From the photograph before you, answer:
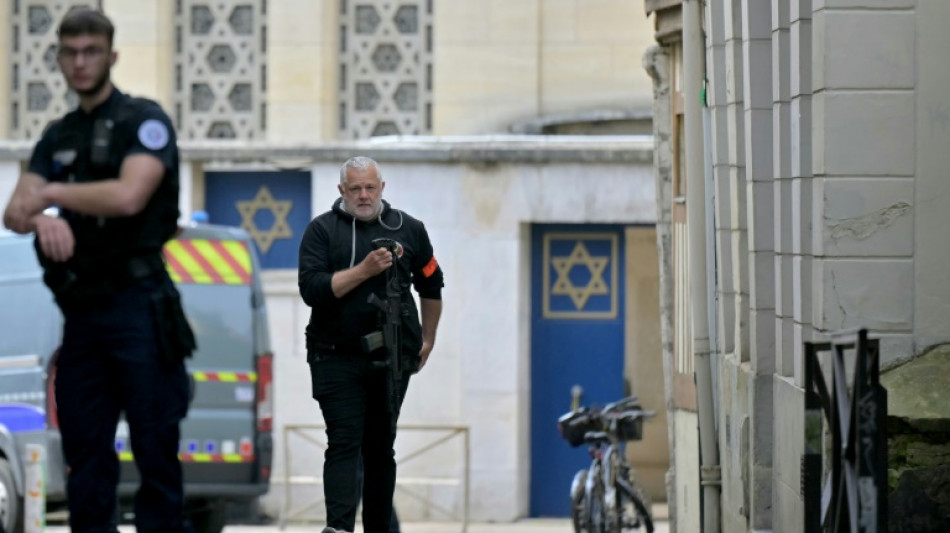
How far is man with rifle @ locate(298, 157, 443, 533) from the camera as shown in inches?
389

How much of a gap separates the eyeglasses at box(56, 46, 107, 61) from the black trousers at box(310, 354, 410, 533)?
9.52 feet

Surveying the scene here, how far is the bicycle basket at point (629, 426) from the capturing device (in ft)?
52.0

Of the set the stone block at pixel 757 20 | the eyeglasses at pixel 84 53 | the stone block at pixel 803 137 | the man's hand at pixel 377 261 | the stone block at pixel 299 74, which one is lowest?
the man's hand at pixel 377 261

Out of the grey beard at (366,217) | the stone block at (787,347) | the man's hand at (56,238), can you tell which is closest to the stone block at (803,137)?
the stone block at (787,347)

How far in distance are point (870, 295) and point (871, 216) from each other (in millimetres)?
305

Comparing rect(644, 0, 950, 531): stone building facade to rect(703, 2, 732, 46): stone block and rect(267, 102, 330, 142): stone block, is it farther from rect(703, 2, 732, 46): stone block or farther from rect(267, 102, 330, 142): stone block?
rect(267, 102, 330, 142): stone block

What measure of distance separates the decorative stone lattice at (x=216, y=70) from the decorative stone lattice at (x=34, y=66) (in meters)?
1.02

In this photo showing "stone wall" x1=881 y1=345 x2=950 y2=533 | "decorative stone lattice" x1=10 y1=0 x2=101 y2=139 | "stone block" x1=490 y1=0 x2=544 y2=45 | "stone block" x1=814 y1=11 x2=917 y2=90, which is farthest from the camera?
"decorative stone lattice" x1=10 y1=0 x2=101 y2=139

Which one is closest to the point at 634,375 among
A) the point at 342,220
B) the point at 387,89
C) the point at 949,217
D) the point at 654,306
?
the point at 654,306

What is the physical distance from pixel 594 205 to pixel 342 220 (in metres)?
9.95

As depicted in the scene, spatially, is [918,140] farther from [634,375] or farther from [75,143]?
[634,375]

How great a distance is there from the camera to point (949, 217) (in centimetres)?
874

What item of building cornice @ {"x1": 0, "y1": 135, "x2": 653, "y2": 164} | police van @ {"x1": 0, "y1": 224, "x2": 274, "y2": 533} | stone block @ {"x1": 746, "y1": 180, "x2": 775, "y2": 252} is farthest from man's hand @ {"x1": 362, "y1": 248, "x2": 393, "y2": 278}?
building cornice @ {"x1": 0, "y1": 135, "x2": 653, "y2": 164}

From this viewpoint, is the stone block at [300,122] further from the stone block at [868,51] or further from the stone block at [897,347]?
the stone block at [897,347]
